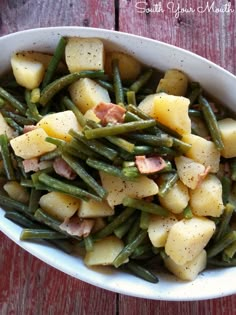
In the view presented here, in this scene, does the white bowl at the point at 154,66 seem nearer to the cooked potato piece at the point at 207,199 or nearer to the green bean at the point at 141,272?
the green bean at the point at 141,272

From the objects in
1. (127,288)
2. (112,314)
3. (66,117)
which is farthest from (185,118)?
(112,314)

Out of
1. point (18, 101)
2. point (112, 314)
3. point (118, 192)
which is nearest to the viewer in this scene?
point (118, 192)

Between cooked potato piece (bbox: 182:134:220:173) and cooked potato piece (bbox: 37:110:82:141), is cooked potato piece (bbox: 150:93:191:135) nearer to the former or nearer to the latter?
cooked potato piece (bbox: 182:134:220:173)

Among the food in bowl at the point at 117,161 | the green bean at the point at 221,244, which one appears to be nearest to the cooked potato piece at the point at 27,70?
the food in bowl at the point at 117,161

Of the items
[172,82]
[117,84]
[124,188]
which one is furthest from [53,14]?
[124,188]

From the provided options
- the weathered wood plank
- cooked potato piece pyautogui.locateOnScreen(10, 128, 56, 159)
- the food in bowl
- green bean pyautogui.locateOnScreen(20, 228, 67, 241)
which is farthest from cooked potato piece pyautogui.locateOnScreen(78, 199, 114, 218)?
the weathered wood plank

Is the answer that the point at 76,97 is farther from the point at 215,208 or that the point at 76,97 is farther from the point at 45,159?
the point at 215,208
